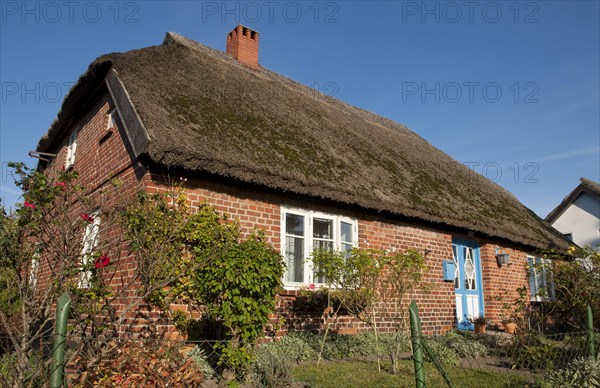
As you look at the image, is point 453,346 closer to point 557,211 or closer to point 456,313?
point 456,313

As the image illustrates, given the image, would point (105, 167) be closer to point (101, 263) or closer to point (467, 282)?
point (101, 263)

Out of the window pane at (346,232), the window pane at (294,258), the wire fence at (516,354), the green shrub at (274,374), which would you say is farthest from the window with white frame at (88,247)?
the window pane at (346,232)

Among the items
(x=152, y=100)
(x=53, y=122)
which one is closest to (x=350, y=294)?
(x=152, y=100)

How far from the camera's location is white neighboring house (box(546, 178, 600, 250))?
25.0 metres

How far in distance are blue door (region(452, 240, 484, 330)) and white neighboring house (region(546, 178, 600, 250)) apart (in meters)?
16.3

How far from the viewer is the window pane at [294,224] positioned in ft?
26.5

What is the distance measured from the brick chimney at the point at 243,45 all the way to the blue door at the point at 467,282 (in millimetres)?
8070

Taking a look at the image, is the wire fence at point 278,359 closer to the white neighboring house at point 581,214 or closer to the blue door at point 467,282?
the blue door at point 467,282

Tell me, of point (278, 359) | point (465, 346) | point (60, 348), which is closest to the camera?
point (60, 348)

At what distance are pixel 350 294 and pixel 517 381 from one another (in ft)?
7.76

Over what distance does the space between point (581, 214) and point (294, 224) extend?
78.5ft

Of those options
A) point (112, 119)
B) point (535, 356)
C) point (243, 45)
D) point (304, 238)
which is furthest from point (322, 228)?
point (243, 45)

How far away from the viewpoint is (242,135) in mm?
8320

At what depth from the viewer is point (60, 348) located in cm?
272
